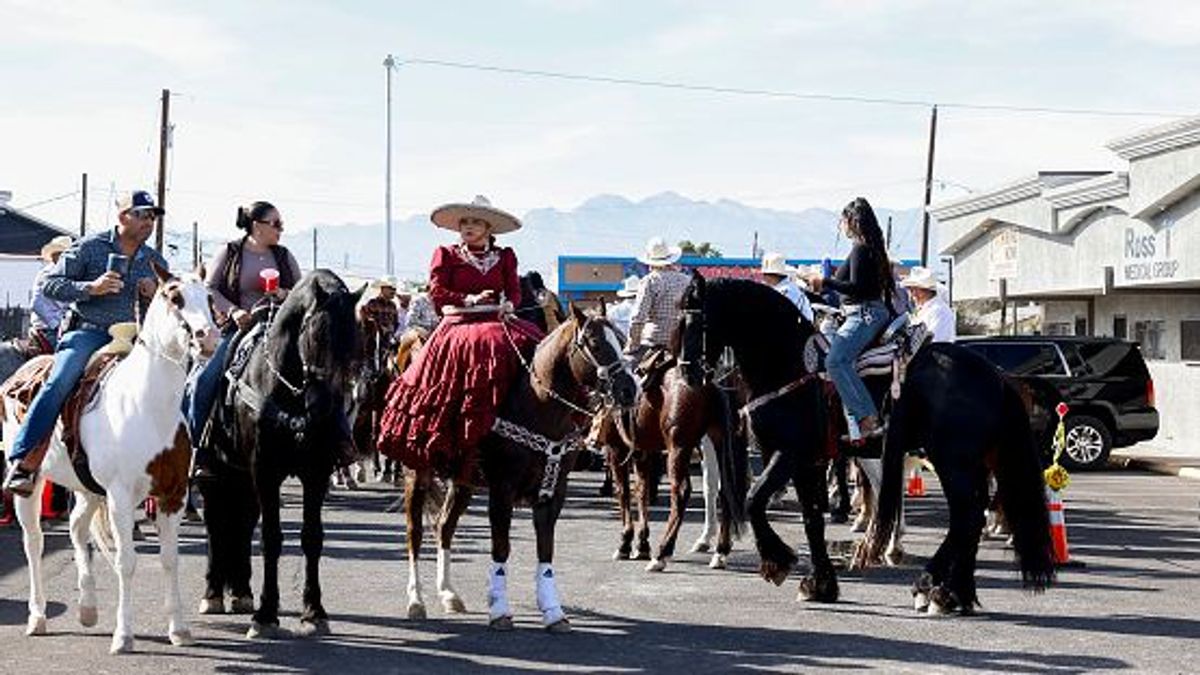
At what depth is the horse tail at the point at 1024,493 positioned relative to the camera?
1106 cm

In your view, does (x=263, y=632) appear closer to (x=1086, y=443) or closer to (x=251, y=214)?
(x=251, y=214)

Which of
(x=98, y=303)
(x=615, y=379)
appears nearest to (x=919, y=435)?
(x=615, y=379)

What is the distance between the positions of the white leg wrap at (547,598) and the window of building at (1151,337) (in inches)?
1086

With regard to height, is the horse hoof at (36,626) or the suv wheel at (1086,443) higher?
the suv wheel at (1086,443)

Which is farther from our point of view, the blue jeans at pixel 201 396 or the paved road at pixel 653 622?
the blue jeans at pixel 201 396

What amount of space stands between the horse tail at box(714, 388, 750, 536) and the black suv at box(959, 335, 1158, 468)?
1235 cm

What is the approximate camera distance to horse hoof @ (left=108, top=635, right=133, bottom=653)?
9.38 meters

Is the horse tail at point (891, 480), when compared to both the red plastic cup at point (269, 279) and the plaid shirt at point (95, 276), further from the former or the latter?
the plaid shirt at point (95, 276)

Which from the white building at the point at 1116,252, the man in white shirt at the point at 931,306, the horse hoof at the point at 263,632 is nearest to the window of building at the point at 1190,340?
the white building at the point at 1116,252

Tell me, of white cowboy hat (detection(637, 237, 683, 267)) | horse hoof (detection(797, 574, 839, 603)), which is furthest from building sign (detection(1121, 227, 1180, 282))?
horse hoof (detection(797, 574, 839, 603))

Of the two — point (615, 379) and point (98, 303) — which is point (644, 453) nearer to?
point (615, 379)

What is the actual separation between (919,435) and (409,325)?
27.7 feet

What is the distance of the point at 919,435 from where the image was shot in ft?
38.1

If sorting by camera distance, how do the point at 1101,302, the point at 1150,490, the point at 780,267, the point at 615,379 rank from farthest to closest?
the point at 1101,302 < the point at 1150,490 < the point at 780,267 < the point at 615,379
